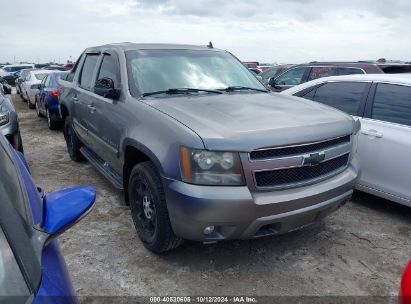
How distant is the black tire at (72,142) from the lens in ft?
19.6

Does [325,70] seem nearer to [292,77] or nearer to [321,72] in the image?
[321,72]

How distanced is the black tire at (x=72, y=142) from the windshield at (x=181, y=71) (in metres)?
2.36

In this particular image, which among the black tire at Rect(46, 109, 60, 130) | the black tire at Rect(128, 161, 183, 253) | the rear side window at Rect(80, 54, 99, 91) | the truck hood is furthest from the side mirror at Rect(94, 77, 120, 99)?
the black tire at Rect(46, 109, 60, 130)

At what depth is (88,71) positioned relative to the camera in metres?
5.31

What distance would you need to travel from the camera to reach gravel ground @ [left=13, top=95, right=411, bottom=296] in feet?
9.53

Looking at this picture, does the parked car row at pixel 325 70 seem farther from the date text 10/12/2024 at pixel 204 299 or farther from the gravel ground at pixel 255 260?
the date text 10/12/2024 at pixel 204 299

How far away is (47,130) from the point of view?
31.4 ft

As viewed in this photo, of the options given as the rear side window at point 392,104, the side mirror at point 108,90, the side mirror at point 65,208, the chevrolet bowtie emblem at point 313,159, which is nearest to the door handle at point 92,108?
the side mirror at point 108,90

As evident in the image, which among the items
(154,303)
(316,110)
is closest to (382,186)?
(316,110)

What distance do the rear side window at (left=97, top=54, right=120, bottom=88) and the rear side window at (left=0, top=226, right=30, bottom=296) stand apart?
293cm

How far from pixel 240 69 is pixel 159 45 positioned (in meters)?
1.03

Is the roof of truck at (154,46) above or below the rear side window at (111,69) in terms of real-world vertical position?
above

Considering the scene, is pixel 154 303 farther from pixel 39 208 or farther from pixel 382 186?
pixel 382 186

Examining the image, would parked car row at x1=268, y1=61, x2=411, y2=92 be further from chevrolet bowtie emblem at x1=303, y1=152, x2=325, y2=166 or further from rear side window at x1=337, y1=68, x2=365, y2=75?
chevrolet bowtie emblem at x1=303, y1=152, x2=325, y2=166
